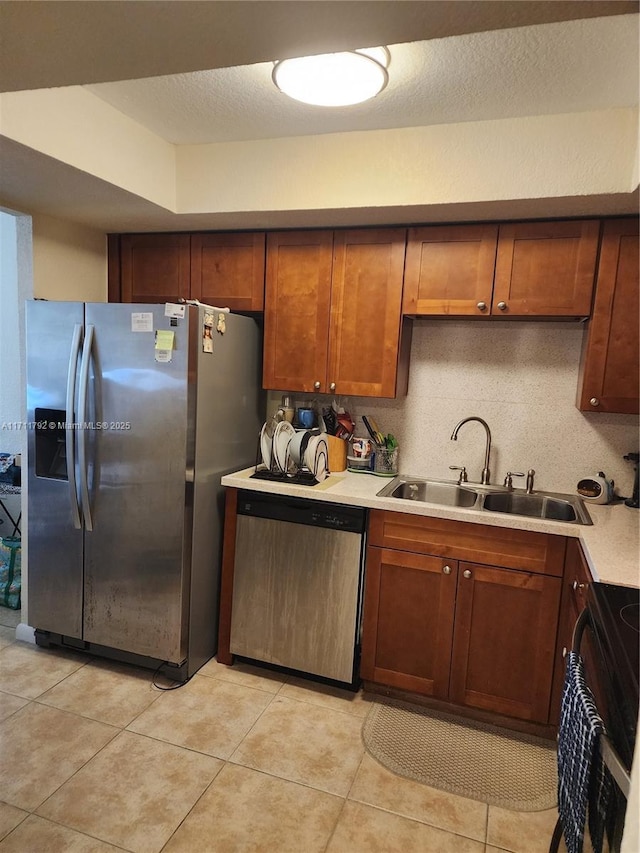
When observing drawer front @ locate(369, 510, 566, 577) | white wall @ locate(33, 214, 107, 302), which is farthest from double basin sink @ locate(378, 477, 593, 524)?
white wall @ locate(33, 214, 107, 302)

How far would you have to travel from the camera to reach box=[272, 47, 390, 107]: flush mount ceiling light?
5.10 ft

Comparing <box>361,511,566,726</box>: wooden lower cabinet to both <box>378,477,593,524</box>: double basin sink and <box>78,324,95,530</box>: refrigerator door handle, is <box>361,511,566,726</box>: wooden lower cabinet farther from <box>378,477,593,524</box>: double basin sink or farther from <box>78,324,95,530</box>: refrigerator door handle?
<box>78,324,95,530</box>: refrigerator door handle

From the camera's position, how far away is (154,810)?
5.81 ft

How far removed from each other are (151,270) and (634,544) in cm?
257

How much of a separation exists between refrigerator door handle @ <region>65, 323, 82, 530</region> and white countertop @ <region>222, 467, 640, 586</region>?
691 mm

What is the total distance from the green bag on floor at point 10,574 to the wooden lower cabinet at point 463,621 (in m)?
2.09

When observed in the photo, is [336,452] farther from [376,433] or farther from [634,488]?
[634,488]

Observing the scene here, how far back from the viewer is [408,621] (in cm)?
232

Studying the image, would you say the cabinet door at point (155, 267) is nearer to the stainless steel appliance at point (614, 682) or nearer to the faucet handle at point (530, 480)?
the faucet handle at point (530, 480)

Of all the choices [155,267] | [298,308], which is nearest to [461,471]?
[298,308]

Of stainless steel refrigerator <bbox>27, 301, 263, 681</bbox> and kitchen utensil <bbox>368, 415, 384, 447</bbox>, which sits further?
kitchen utensil <bbox>368, 415, 384, 447</bbox>

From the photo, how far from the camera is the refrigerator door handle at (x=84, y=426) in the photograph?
7.75ft

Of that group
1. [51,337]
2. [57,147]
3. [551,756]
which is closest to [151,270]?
[51,337]

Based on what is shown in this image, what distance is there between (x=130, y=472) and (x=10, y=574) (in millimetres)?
1336
